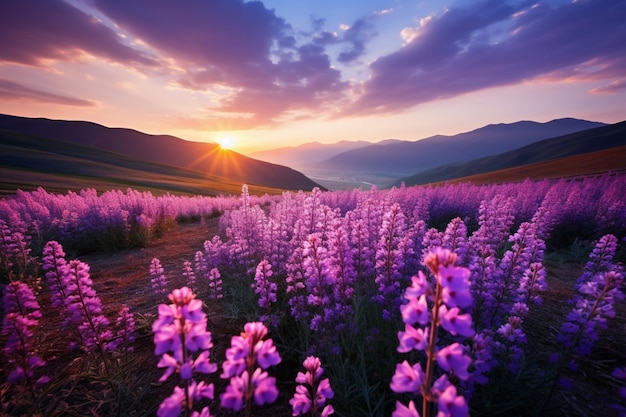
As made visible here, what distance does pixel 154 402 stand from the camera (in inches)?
106

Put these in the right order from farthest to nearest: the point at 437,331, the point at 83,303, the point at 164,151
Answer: the point at 164,151, the point at 83,303, the point at 437,331

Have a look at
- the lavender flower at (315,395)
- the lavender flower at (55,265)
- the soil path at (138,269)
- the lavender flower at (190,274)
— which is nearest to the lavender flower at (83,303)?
the lavender flower at (55,265)

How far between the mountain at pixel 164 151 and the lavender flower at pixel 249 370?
9986 centimetres

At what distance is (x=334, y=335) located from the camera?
3.05m

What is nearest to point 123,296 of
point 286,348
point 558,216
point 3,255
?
point 3,255

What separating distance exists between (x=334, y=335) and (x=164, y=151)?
4997 inches

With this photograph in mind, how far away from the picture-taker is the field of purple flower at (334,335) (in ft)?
3.92

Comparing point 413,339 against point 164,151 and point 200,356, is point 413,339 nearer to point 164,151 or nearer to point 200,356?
point 200,356

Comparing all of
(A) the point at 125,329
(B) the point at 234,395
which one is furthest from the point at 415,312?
(A) the point at 125,329

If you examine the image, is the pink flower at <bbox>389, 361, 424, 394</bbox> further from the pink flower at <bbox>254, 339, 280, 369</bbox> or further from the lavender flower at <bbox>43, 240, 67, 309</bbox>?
the lavender flower at <bbox>43, 240, 67, 309</bbox>

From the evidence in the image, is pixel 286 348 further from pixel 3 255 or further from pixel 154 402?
pixel 3 255

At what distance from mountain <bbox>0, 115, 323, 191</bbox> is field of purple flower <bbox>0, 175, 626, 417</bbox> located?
97.1 m

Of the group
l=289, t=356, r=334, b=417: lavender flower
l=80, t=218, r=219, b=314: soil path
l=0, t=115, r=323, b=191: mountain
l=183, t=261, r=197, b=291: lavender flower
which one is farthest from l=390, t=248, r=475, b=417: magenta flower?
l=0, t=115, r=323, b=191: mountain

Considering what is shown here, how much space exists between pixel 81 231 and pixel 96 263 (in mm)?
1996
